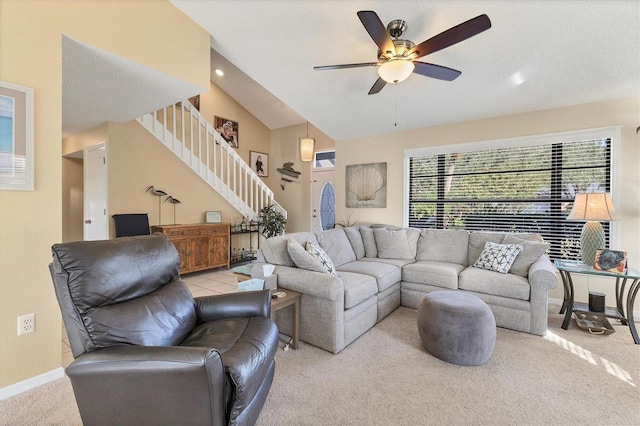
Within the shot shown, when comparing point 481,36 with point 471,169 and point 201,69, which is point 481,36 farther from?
point 201,69

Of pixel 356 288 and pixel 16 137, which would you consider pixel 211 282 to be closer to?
pixel 356 288

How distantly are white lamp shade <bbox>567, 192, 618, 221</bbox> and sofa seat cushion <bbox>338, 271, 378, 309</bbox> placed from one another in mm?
2308

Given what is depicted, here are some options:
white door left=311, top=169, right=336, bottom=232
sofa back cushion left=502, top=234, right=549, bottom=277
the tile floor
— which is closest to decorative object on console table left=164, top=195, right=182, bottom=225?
the tile floor

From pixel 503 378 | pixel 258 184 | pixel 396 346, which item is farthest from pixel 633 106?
pixel 258 184

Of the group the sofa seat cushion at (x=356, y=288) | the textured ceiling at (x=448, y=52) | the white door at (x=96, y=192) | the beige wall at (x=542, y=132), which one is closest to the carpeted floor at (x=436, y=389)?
the sofa seat cushion at (x=356, y=288)

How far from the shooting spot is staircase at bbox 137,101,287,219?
16.4 feet

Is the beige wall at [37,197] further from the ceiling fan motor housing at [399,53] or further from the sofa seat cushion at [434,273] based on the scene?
the sofa seat cushion at [434,273]

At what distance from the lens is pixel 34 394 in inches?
75.5

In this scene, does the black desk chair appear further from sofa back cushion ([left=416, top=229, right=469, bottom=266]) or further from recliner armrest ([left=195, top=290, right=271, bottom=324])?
sofa back cushion ([left=416, top=229, right=469, bottom=266])

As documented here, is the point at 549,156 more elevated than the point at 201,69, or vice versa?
the point at 201,69

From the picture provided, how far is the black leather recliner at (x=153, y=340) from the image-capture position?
3.97 ft

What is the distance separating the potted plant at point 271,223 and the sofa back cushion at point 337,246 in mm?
2386

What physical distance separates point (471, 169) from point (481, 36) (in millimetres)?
2011

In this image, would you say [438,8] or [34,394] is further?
[438,8]
